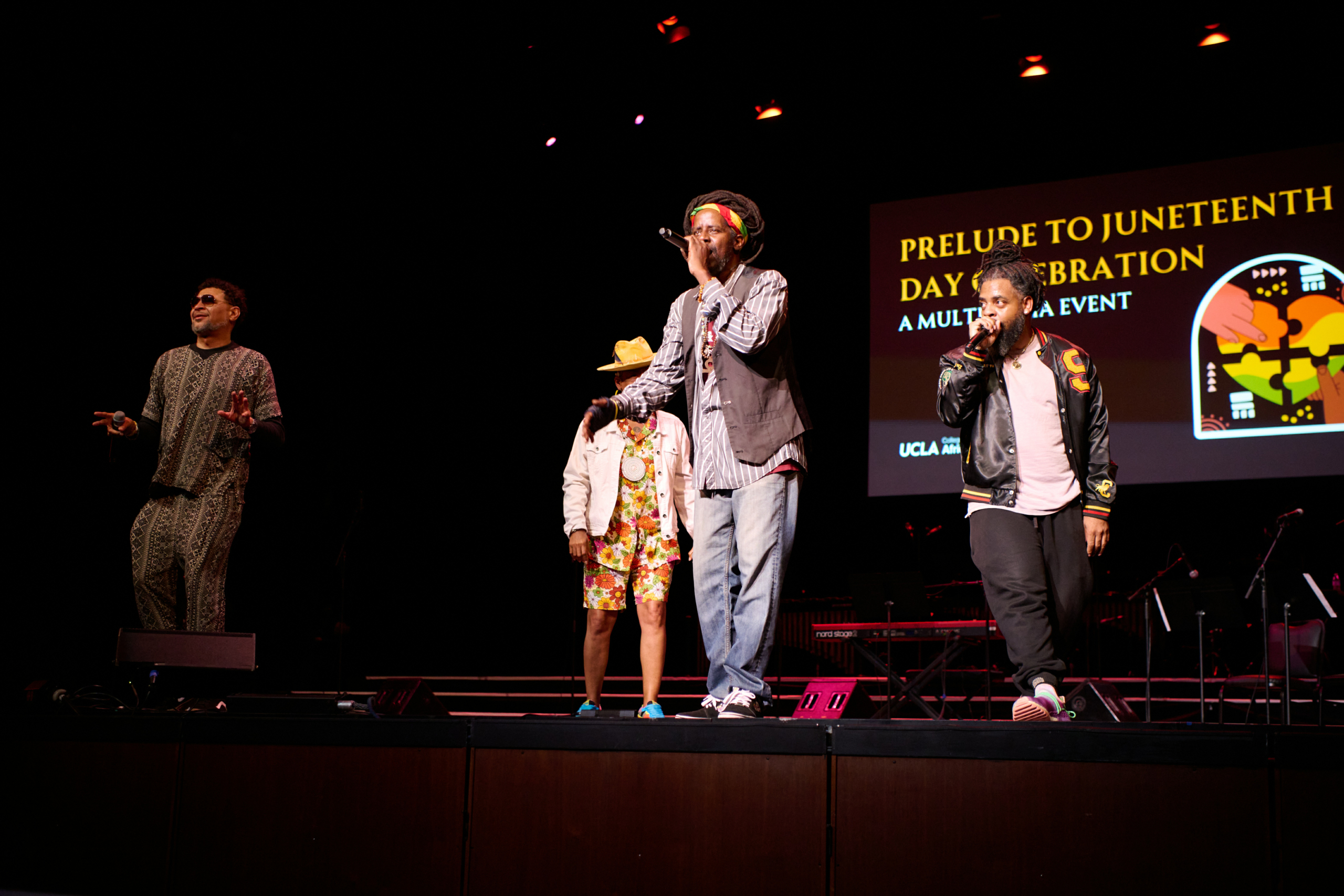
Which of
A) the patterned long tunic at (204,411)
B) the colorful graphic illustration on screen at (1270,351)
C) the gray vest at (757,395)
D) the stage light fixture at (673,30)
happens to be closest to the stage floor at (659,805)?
the gray vest at (757,395)

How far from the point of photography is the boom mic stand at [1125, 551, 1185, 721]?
570 centimetres

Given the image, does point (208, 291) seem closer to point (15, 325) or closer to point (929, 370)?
point (15, 325)

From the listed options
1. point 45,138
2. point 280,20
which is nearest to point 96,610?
point 45,138

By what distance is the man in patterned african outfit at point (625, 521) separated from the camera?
462 cm

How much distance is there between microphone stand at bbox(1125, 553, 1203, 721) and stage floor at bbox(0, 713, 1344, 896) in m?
2.97

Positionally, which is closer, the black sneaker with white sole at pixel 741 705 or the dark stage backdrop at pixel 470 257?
the black sneaker with white sole at pixel 741 705

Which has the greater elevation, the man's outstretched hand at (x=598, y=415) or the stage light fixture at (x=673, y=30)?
the stage light fixture at (x=673, y=30)

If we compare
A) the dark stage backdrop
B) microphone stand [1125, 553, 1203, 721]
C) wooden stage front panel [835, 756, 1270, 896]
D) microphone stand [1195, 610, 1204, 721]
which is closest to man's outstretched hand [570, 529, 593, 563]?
the dark stage backdrop

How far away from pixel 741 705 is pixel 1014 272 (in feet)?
5.27

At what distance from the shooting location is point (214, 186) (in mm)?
6422

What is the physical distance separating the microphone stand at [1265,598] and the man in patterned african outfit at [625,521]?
8.53 ft

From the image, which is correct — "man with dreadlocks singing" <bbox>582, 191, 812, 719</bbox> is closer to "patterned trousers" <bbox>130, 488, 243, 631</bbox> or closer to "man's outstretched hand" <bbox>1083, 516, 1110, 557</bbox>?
"man's outstretched hand" <bbox>1083, 516, 1110, 557</bbox>

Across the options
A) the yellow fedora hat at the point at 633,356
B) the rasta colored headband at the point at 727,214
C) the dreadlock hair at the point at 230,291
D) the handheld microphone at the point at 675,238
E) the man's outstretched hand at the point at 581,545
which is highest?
the rasta colored headband at the point at 727,214

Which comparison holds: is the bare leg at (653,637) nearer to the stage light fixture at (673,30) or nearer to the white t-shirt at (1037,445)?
the white t-shirt at (1037,445)
